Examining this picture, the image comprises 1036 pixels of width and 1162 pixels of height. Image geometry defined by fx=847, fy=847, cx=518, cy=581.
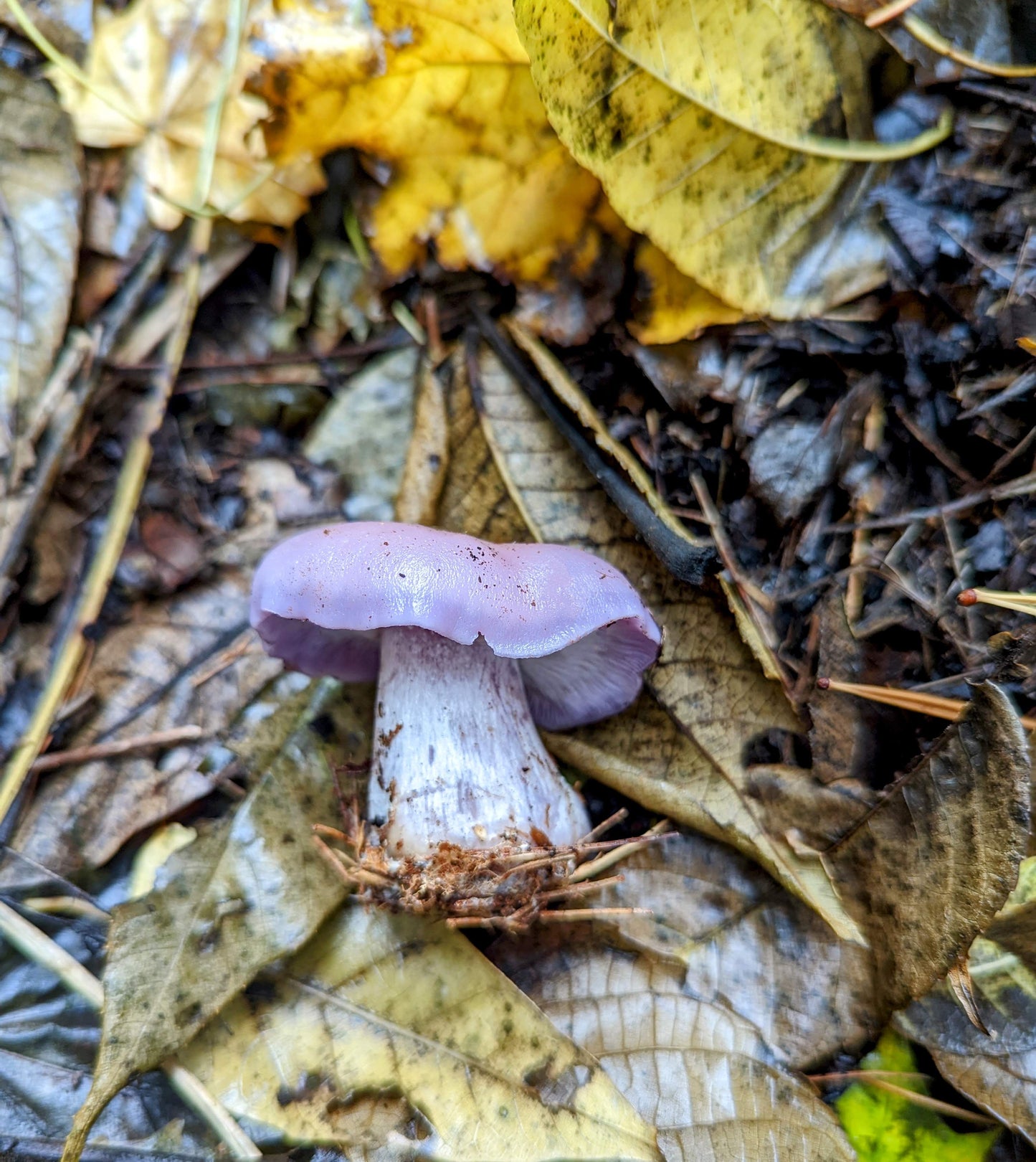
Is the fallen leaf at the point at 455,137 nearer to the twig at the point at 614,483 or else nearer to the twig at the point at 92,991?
the twig at the point at 614,483

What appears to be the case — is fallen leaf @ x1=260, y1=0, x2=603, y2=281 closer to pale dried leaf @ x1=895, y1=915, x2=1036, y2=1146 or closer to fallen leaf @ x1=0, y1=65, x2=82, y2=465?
fallen leaf @ x1=0, y1=65, x2=82, y2=465

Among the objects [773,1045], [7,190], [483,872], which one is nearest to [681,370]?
[483,872]

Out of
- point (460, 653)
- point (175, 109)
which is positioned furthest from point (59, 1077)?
point (175, 109)

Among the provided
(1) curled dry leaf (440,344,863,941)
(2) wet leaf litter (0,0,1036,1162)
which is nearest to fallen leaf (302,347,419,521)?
(2) wet leaf litter (0,0,1036,1162)

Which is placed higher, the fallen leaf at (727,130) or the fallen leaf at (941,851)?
the fallen leaf at (727,130)

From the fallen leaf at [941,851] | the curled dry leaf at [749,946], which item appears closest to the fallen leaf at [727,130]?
the fallen leaf at [941,851]

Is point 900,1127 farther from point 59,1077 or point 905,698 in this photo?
point 59,1077

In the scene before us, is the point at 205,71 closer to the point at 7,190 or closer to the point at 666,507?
the point at 7,190
